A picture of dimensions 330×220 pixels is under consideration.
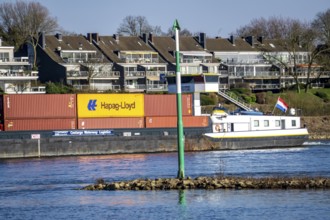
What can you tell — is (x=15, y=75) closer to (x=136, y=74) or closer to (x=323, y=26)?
(x=136, y=74)

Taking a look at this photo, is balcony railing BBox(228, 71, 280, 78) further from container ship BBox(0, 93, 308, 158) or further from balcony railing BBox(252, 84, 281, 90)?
container ship BBox(0, 93, 308, 158)

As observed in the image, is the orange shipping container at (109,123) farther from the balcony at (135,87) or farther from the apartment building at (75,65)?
the balcony at (135,87)

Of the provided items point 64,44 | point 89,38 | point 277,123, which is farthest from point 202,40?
point 277,123

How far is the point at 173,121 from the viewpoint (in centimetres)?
5975

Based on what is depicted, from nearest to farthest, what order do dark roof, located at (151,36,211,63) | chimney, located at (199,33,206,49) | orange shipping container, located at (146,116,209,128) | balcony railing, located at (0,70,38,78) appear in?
orange shipping container, located at (146,116,209,128) < balcony railing, located at (0,70,38,78) < dark roof, located at (151,36,211,63) < chimney, located at (199,33,206,49)

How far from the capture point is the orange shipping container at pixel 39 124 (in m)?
55.1

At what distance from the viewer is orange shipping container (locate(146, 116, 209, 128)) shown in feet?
194

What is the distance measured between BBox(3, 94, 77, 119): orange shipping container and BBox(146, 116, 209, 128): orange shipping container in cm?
530

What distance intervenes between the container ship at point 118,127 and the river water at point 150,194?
Answer: 3.11 m

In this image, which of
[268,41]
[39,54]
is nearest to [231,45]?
[268,41]

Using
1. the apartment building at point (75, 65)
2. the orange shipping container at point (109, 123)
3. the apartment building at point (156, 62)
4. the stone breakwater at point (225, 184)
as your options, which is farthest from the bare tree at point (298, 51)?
the stone breakwater at point (225, 184)

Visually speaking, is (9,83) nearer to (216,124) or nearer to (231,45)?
(216,124)

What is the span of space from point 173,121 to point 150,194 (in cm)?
2721

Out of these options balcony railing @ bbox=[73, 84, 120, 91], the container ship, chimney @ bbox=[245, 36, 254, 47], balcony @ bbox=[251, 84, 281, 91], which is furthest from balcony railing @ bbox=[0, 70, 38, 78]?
chimney @ bbox=[245, 36, 254, 47]
